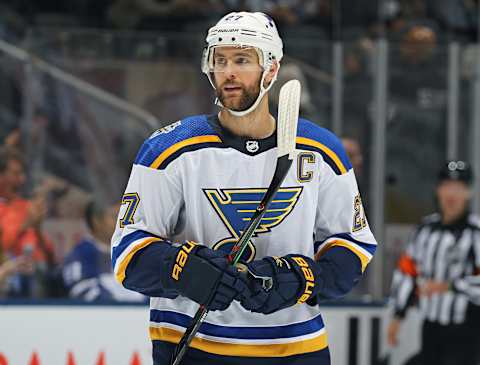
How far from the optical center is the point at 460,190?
462 centimetres

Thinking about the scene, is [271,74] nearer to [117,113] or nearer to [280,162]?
[280,162]

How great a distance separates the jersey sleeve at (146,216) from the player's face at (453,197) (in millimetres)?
2560

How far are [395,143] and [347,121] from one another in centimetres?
28

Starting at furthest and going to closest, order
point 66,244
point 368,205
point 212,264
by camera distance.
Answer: point 368,205, point 66,244, point 212,264

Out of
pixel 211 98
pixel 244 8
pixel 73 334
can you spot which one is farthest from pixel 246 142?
pixel 244 8

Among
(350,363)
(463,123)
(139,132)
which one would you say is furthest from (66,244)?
(463,123)

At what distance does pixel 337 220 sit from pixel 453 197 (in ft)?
7.92

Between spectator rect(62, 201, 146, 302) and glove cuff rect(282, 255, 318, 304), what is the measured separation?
2108 mm

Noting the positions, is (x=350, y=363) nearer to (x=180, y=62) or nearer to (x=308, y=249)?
(x=180, y=62)

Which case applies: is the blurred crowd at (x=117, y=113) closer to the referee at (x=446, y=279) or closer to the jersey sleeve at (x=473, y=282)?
the referee at (x=446, y=279)

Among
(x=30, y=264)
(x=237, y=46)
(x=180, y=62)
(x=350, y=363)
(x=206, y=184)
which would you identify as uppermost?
(x=180, y=62)

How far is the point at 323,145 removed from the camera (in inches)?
90.7

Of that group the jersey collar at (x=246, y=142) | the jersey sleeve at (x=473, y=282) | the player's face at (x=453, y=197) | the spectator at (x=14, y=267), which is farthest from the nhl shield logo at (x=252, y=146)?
the player's face at (x=453, y=197)

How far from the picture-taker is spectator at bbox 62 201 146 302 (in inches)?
171
